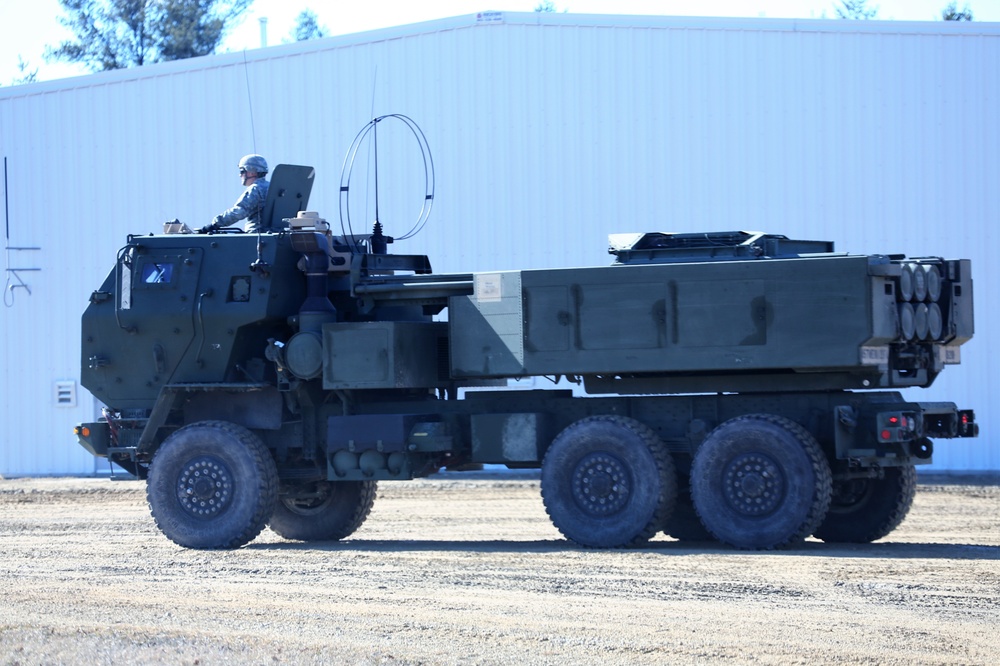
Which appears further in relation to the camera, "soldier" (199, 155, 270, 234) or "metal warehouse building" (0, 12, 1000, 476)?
"metal warehouse building" (0, 12, 1000, 476)

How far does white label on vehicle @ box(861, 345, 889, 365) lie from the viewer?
1177cm

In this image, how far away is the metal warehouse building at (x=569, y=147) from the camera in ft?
72.1

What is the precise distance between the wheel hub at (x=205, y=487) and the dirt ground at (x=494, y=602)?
447 mm

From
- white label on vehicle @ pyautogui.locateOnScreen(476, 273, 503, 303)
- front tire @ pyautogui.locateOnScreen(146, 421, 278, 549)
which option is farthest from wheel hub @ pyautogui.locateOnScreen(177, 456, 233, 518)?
white label on vehicle @ pyautogui.locateOnScreen(476, 273, 503, 303)

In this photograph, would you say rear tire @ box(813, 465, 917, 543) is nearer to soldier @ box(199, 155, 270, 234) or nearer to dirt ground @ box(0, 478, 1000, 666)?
dirt ground @ box(0, 478, 1000, 666)

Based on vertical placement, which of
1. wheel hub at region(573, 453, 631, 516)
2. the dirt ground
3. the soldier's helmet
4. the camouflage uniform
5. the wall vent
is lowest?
the dirt ground

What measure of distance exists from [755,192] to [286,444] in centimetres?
1071

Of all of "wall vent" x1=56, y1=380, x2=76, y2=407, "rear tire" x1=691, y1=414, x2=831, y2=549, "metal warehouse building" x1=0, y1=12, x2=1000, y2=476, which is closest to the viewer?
"rear tire" x1=691, y1=414, x2=831, y2=549

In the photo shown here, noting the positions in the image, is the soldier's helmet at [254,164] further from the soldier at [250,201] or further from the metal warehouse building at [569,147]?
the metal warehouse building at [569,147]

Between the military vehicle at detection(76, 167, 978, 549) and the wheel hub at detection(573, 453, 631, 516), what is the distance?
19 millimetres

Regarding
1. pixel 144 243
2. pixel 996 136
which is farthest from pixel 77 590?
pixel 996 136

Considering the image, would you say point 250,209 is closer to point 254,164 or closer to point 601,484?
point 254,164

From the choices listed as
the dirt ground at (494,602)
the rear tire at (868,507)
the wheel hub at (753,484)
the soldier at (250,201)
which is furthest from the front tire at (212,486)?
the rear tire at (868,507)

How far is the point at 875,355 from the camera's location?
39.0 ft
